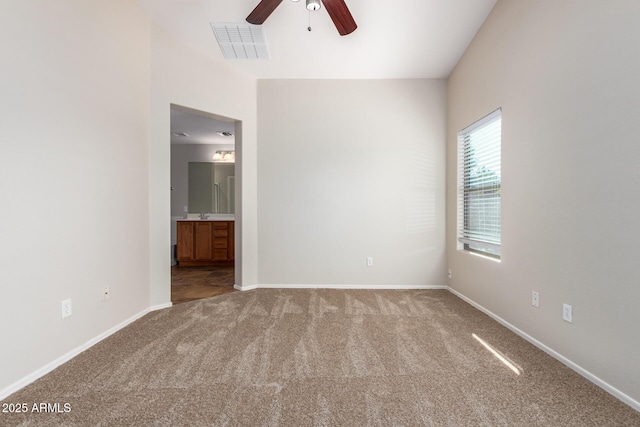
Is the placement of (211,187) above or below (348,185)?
above

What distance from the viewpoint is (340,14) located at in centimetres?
203

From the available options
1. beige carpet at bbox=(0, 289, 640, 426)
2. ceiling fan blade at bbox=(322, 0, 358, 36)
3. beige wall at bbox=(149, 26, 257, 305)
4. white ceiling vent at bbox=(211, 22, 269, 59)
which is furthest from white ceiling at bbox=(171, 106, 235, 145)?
beige carpet at bbox=(0, 289, 640, 426)

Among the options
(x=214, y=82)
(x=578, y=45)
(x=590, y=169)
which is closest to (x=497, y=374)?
(x=590, y=169)

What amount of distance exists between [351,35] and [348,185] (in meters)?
1.67

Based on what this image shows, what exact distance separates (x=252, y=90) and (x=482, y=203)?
3.09m

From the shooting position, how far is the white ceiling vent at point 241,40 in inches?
103

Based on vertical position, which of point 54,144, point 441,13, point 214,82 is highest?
point 441,13

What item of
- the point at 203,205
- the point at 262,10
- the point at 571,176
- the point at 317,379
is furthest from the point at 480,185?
the point at 203,205

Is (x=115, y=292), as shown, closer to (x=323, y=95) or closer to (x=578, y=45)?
(x=323, y=95)

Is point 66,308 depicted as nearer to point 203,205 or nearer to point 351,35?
point 351,35

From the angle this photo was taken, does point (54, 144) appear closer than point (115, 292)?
Yes

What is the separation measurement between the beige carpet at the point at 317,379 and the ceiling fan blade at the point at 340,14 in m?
2.48

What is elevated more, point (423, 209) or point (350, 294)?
Answer: point (423, 209)

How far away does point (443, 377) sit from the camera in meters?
1.61
